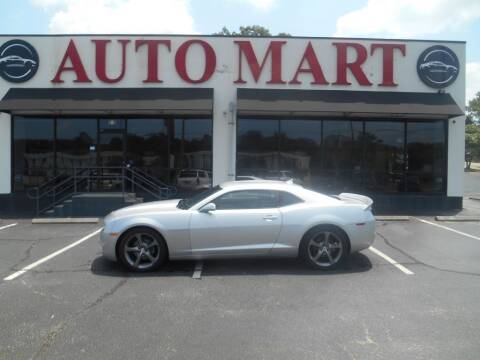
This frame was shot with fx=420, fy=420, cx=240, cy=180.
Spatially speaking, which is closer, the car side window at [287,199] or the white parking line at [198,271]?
the white parking line at [198,271]

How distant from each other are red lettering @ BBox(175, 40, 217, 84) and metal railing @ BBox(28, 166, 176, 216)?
11.6 feet

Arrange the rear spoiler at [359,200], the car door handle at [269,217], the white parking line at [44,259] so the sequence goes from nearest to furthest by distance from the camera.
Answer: the white parking line at [44,259], the car door handle at [269,217], the rear spoiler at [359,200]

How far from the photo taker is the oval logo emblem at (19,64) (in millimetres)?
13594

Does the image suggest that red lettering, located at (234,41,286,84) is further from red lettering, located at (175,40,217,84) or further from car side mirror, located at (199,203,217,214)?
car side mirror, located at (199,203,217,214)

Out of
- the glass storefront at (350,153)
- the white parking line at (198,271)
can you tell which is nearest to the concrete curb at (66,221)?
the glass storefront at (350,153)

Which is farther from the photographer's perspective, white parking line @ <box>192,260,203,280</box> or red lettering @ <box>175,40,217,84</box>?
red lettering @ <box>175,40,217,84</box>

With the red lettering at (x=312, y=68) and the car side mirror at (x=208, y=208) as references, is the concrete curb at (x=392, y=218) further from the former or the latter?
the car side mirror at (x=208, y=208)

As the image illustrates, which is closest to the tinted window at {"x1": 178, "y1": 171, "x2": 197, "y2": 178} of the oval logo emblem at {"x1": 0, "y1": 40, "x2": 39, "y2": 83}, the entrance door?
the entrance door

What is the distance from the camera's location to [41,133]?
14227 mm

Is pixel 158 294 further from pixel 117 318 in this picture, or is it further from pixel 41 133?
pixel 41 133

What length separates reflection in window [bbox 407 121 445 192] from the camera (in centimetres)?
1424

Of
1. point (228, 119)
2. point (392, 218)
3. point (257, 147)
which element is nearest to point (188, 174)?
point (228, 119)

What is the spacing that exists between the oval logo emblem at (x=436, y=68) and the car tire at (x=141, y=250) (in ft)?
36.9

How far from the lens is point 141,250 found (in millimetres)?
6281
